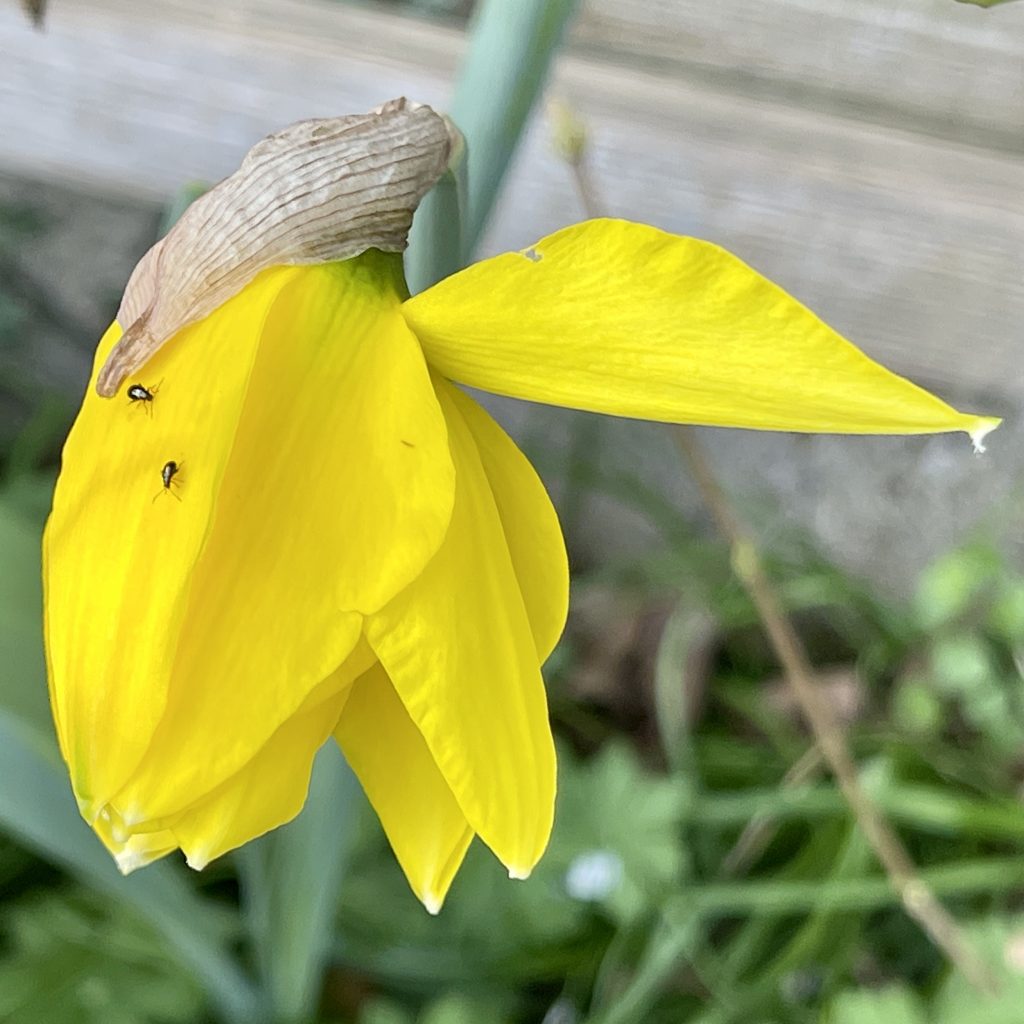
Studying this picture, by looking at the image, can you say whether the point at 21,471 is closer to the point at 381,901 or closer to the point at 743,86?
the point at 381,901

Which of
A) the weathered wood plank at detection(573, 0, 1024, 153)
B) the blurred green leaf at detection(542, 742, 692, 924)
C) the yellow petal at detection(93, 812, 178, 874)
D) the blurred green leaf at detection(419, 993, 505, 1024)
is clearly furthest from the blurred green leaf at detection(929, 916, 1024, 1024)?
the yellow petal at detection(93, 812, 178, 874)

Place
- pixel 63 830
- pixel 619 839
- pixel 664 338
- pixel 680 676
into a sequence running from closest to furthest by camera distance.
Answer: pixel 664 338 < pixel 63 830 < pixel 619 839 < pixel 680 676

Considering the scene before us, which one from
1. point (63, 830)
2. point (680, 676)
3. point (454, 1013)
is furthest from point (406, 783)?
point (680, 676)

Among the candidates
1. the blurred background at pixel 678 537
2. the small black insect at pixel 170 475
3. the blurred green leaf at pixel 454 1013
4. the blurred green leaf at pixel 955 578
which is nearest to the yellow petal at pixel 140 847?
the small black insect at pixel 170 475

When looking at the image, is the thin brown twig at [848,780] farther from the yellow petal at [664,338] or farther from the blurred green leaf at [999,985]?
the yellow petal at [664,338]

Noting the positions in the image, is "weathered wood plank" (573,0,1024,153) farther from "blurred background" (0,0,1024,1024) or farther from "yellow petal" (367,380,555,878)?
"yellow petal" (367,380,555,878)

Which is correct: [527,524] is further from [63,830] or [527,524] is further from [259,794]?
[63,830]

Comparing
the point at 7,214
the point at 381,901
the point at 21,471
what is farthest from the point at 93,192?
the point at 381,901
